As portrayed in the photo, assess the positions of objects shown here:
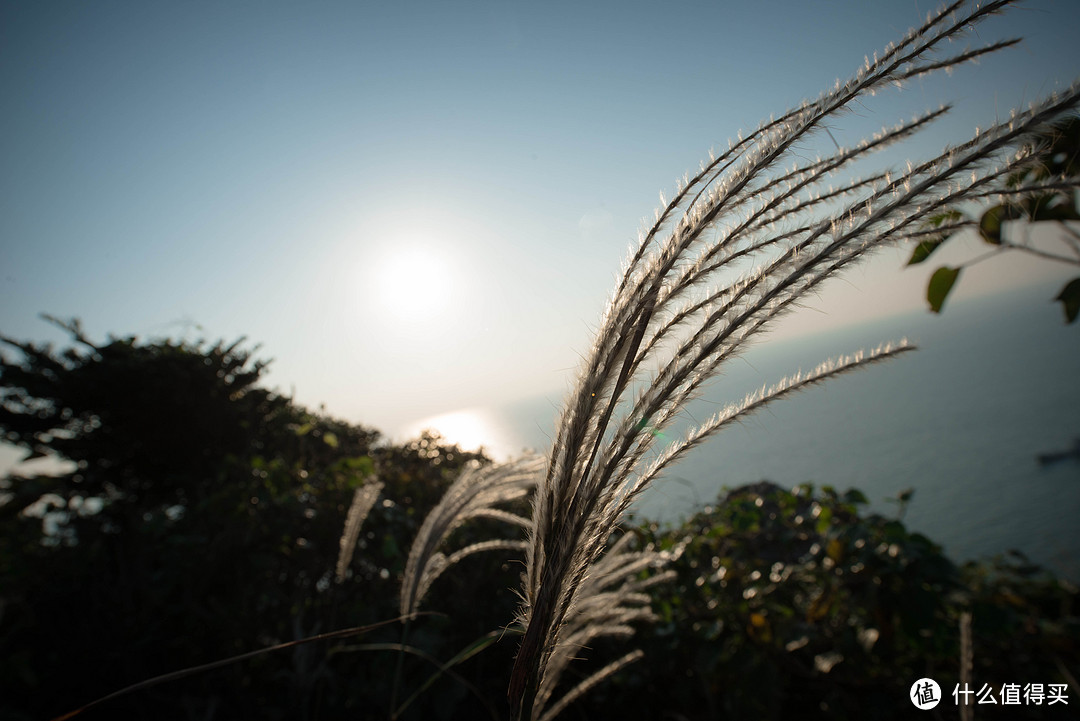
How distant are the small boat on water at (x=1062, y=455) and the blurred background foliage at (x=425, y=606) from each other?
5819 mm

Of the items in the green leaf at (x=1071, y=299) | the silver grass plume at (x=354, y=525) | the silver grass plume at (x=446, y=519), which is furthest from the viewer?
the silver grass plume at (x=354, y=525)

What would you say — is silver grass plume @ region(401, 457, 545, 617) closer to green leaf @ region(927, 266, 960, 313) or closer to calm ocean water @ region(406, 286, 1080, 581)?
calm ocean water @ region(406, 286, 1080, 581)

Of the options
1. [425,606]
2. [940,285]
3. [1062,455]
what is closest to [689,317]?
[940,285]

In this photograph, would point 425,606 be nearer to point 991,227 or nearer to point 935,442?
point 991,227

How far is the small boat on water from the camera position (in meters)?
5.70

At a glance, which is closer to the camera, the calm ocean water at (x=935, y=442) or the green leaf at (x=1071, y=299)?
the green leaf at (x=1071, y=299)

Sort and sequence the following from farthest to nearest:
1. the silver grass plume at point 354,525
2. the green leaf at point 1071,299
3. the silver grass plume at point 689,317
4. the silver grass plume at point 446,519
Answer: the silver grass plume at point 354,525 < the silver grass plume at point 446,519 < the green leaf at point 1071,299 < the silver grass plume at point 689,317

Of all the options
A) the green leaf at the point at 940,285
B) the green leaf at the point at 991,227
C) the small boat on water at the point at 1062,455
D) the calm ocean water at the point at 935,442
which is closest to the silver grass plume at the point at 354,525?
the calm ocean water at the point at 935,442

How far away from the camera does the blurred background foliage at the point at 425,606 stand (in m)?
1.61

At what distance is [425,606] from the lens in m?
2.40

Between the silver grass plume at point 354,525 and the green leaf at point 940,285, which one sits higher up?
the green leaf at point 940,285

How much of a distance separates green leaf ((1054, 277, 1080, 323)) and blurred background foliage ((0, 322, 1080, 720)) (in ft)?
3.04

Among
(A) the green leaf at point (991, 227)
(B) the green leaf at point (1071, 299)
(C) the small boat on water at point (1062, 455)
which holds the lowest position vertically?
(B) the green leaf at point (1071, 299)

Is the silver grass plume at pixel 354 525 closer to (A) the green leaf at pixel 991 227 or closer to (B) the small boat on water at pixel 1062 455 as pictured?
(A) the green leaf at pixel 991 227
